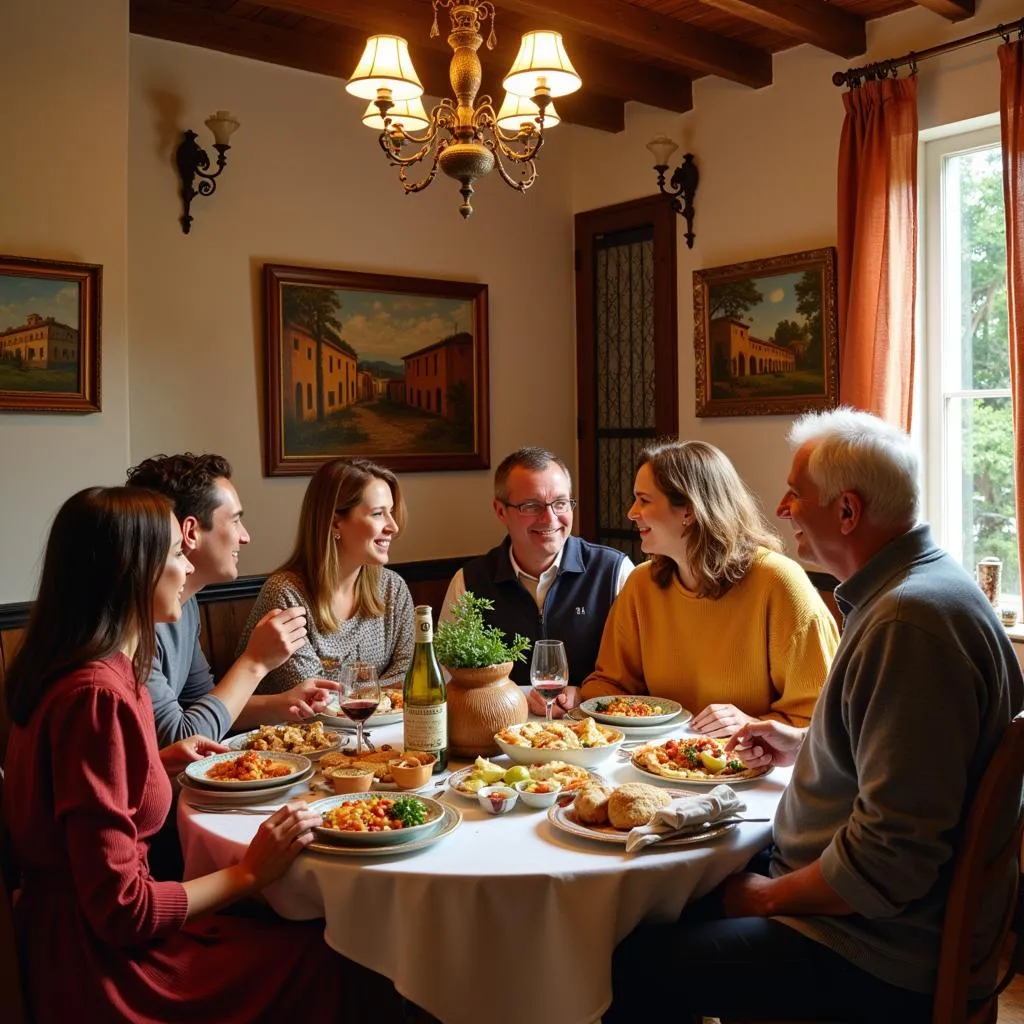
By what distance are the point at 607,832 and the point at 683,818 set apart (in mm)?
124

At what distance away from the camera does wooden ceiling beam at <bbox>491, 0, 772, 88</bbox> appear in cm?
361

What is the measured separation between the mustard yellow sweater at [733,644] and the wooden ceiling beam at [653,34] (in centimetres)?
213

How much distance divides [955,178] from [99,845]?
3.67 meters

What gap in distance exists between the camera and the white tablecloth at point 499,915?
153 cm

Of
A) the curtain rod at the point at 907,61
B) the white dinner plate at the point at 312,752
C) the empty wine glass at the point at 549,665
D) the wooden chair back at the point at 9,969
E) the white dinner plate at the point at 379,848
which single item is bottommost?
the wooden chair back at the point at 9,969

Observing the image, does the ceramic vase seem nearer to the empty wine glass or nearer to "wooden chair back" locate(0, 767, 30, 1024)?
the empty wine glass

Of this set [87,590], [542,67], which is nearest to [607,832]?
[87,590]

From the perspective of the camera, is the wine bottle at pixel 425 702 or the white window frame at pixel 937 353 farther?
the white window frame at pixel 937 353

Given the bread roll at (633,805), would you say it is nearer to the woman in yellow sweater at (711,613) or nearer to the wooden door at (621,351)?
the woman in yellow sweater at (711,613)

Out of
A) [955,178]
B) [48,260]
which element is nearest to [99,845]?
[48,260]

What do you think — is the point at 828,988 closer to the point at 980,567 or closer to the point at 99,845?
the point at 99,845

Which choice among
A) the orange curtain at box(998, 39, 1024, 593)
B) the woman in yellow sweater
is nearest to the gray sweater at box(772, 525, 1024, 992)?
the woman in yellow sweater

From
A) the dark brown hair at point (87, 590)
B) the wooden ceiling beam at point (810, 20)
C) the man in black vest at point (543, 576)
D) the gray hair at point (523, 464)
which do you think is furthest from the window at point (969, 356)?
the dark brown hair at point (87, 590)

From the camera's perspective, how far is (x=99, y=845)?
4.99 feet
